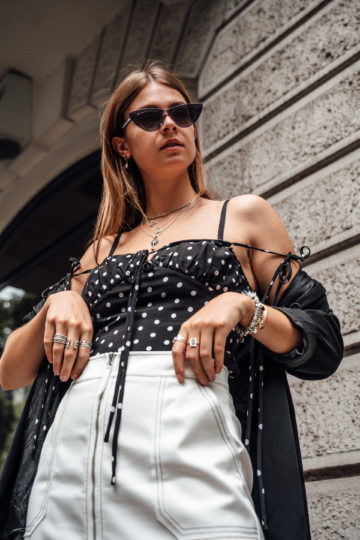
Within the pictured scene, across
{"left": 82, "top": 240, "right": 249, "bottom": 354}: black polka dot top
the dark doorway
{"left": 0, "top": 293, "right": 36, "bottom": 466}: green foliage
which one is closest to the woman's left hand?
{"left": 82, "top": 240, "right": 249, "bottom": 354}: black polka dot top

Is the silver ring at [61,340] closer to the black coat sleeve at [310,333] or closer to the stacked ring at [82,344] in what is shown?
the stacked ring at [82,344]

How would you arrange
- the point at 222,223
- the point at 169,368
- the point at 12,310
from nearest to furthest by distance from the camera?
the point at 169,368, the point at 222,223, the point at 12,310

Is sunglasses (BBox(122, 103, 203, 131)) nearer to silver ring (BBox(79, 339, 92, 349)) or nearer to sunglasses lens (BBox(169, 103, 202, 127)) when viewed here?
sunglasses lens (BBox(169, 103, 202, 127))

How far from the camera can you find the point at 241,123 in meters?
3.06

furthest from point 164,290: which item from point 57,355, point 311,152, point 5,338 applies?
point 5,338

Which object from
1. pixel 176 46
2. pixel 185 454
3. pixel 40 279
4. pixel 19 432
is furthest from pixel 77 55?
pixel 185 454

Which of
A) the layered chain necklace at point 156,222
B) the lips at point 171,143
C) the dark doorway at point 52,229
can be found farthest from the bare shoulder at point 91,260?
the dark doorway at point 52,229

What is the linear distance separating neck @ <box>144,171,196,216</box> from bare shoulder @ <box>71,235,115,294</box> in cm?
19

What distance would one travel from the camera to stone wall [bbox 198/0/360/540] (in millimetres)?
2166

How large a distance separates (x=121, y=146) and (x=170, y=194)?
0.30m

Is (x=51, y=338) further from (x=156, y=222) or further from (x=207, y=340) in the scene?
(x=156, y=222)

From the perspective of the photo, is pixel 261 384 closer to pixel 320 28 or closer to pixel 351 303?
pixel 351 303

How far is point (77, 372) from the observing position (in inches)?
57.2

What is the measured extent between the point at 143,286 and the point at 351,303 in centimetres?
109
